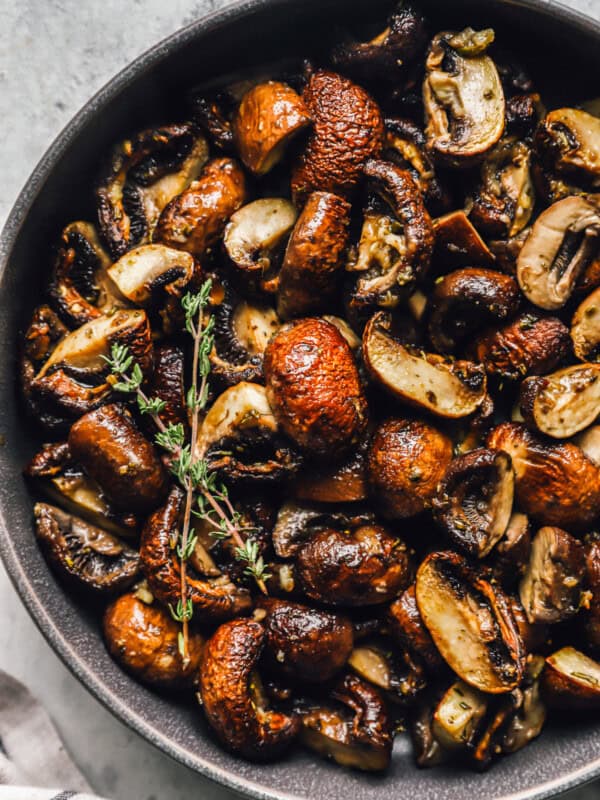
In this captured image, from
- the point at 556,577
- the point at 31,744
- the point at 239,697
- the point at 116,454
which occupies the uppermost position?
the point at 556,577

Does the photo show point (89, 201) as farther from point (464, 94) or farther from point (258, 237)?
point (464, 94)

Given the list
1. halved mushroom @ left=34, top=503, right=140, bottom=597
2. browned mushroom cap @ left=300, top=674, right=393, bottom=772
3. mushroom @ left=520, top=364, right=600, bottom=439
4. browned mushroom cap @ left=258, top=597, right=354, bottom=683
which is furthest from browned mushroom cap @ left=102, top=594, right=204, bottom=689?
mushroom @ left=520, top=364, right=600, bottom=439

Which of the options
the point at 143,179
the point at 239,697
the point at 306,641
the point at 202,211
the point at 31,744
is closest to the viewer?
the point at 239,697

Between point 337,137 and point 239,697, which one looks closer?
point 239,697

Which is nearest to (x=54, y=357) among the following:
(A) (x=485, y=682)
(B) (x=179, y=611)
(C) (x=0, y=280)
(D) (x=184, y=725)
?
(C) (x=0, y=280)

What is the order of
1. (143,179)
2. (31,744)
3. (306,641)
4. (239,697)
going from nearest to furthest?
(239,697) → (306,641) → (143,179) → (31,744)

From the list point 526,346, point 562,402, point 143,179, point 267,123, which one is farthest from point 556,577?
point 143,179

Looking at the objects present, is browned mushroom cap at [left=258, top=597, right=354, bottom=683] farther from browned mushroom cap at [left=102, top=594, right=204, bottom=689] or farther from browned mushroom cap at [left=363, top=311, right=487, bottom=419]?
browned mushroom cap at [left=363, top=311, right=487, bottom=419]
